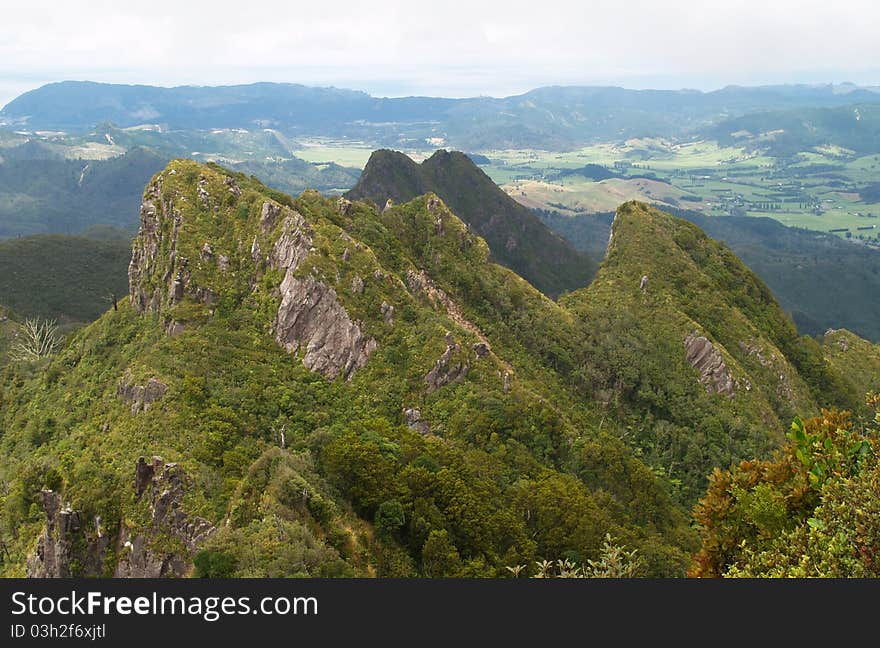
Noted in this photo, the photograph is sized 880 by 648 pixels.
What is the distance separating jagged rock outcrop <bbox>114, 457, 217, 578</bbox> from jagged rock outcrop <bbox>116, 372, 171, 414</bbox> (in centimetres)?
1533

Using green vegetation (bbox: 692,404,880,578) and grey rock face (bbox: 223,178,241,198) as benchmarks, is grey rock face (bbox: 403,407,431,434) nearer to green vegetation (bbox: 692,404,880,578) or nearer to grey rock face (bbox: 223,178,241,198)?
green vegetation (bbox: 692,404,880,578)

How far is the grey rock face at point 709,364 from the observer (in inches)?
3246

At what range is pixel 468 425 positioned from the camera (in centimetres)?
5869

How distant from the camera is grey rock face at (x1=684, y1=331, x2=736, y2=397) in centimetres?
8244

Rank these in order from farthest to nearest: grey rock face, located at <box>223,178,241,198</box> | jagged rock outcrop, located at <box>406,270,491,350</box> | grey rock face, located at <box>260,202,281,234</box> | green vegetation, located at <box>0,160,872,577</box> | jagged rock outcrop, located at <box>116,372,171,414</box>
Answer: grey rock face, located at <box>223,178,241,198</box>, jagged rock outcrop, located at <box>406,270,491,350</box>, grey rock face, located at <box>260,202,281,234</box>, jagged rock outcrop, located at <box>116,372,171,414</box>, green vegetation, located at <box>0,160,872,577</box>

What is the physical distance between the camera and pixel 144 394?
181 ft

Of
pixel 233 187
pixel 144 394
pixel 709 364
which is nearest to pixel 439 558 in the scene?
pixel 144 394

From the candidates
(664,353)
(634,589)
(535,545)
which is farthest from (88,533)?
(664,353)

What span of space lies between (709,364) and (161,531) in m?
73.8

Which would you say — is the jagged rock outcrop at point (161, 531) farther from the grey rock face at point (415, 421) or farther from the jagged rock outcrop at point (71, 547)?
the grey rock face at point (415, 421)

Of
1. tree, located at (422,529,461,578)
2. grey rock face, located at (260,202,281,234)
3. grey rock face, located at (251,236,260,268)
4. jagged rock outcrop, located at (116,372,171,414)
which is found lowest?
tree, located at (422,529,461,578)

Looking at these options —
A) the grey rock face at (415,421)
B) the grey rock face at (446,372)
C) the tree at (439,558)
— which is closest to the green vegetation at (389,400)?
the tree at (439,558)

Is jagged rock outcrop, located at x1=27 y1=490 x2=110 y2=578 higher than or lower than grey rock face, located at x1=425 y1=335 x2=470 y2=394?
lower

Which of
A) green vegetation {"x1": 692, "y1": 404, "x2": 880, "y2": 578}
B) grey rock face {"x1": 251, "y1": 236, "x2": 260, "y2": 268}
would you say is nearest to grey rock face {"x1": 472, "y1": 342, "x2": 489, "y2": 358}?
grey rock face {"x1": 251, "y1": 236, "x2": 260, "y2": 268}
